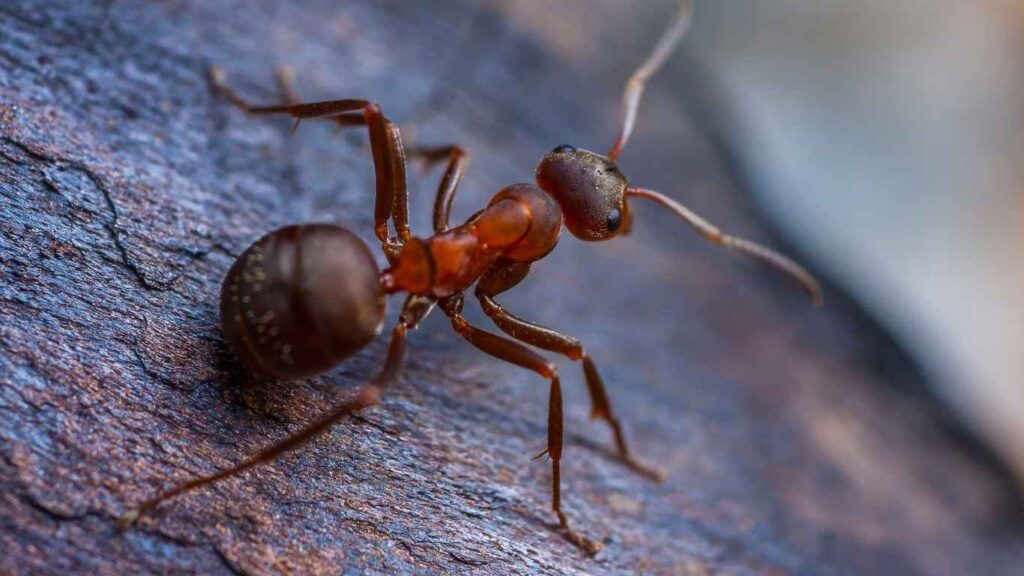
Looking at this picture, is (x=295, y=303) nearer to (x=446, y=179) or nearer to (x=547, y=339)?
(x=547, y=339)

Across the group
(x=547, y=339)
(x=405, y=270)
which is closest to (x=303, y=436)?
(x=405, y=270)

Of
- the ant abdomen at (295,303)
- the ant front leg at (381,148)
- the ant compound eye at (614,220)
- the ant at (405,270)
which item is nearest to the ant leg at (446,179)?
the ant at (405,270)

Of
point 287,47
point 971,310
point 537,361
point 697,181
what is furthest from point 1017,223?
point 287,47

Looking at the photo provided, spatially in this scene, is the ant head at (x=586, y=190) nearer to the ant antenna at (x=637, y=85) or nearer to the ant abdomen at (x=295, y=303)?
the ant antenna at (x=637, y=85)

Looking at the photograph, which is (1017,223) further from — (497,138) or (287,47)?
(287,47)

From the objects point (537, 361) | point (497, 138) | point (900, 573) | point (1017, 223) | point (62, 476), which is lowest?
point (62, 476)

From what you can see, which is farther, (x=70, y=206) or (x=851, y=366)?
(x=851, y=366)

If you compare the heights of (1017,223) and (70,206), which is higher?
(1017,223)
